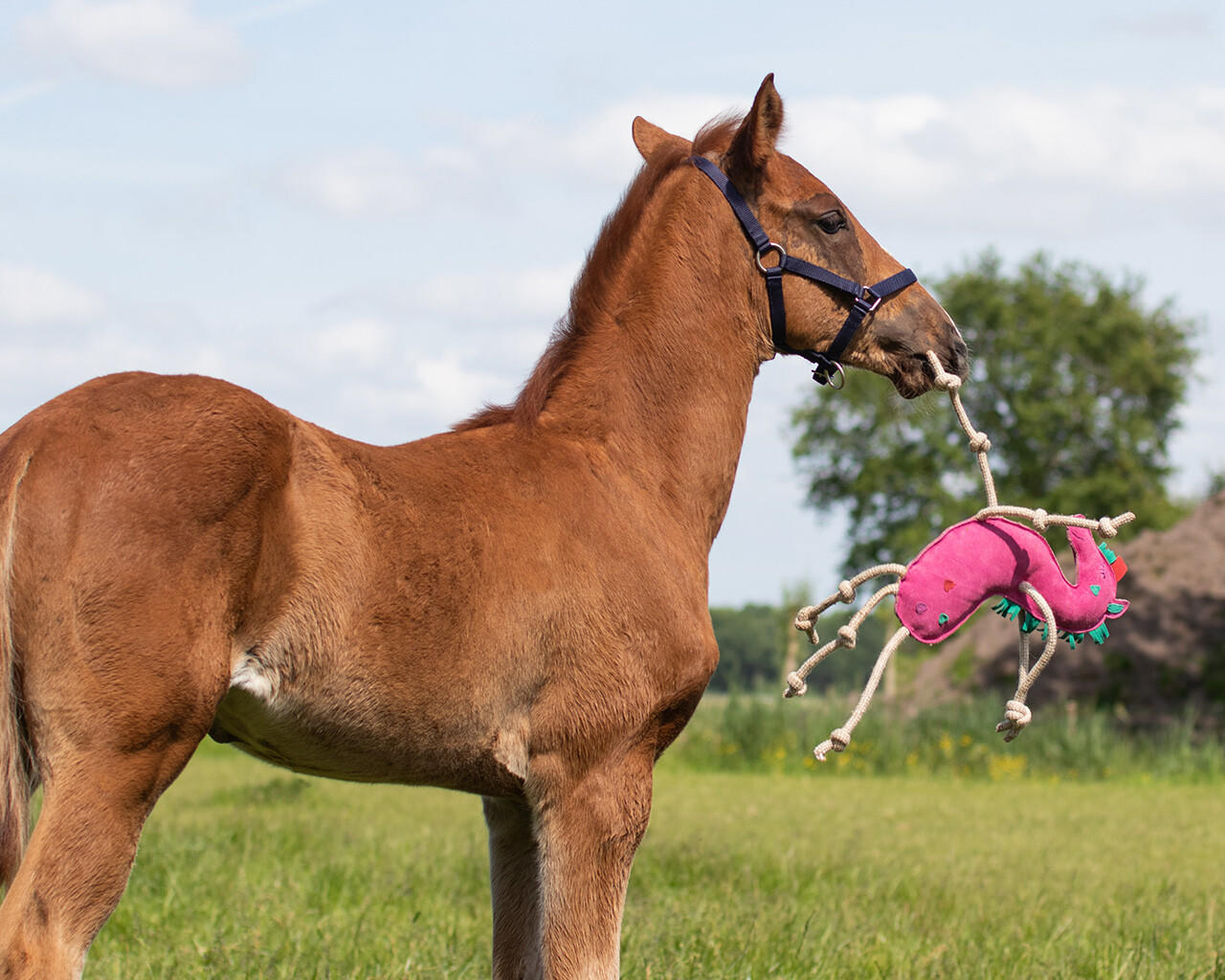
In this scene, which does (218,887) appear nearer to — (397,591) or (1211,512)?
(397,591)

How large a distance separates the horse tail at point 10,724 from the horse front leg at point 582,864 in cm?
116

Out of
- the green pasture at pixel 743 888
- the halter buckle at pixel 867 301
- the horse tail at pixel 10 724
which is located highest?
the halter buckle at pixel 867 301

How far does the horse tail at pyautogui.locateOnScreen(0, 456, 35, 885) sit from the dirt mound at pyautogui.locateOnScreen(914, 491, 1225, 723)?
14.2 m

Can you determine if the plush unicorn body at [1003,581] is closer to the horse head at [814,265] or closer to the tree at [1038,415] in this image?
the horse head at [814,265]

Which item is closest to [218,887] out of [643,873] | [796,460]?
[643,873]

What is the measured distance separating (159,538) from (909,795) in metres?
9.80

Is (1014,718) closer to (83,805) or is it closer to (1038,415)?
(83,805)

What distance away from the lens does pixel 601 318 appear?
3670 millimetres

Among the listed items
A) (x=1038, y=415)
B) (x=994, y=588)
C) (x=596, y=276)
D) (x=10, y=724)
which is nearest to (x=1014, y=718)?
(x=994, y=588)

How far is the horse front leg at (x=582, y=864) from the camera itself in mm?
3055

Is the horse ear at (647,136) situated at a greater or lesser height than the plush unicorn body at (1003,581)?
greater

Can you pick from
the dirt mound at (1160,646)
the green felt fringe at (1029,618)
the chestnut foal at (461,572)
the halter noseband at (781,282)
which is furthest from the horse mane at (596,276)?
the dirt mound at (1160,646)

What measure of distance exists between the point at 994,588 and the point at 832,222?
3.93ft

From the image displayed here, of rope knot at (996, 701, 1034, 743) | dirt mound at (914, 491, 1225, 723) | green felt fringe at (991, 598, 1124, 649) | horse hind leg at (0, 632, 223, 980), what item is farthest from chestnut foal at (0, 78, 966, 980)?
dirt mound at (914, 491, 1225, 723)
